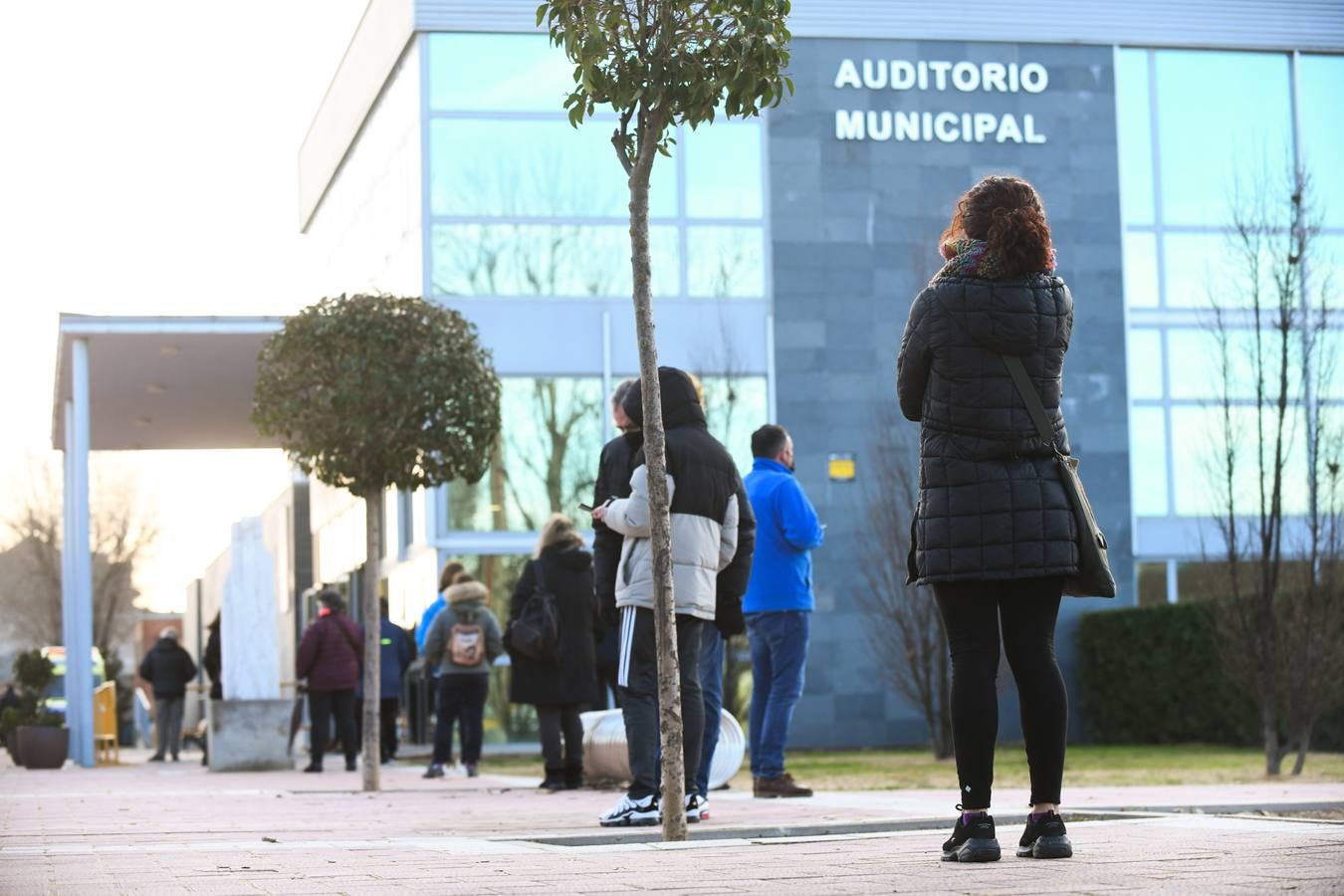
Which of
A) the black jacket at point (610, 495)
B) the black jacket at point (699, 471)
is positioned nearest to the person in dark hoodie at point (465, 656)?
the black jacket at point (610, 495)

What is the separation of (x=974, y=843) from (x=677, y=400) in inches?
120

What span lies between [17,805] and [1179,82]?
16546 mm

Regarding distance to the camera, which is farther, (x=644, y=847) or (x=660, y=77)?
(x=660, y=77)

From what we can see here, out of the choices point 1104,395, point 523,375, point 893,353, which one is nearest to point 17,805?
point 523,375

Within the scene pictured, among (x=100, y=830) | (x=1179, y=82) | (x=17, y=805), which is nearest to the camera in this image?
(x=100, y=830)

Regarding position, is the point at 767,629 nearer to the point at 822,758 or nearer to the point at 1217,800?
the point at 1217,800

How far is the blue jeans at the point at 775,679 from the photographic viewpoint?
33.1 ft

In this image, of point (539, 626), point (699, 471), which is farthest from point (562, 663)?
point (699, 471)

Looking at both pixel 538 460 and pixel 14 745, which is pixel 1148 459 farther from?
pixel 14 745

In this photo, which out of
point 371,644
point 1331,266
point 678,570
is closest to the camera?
point 678,570

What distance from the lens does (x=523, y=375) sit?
21062mm

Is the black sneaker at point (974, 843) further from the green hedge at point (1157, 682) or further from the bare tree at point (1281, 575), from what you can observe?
the green hedge at point (1157, 682)

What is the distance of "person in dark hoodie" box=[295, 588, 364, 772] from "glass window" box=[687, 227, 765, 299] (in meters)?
6.12

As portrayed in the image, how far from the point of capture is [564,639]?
12234mm
